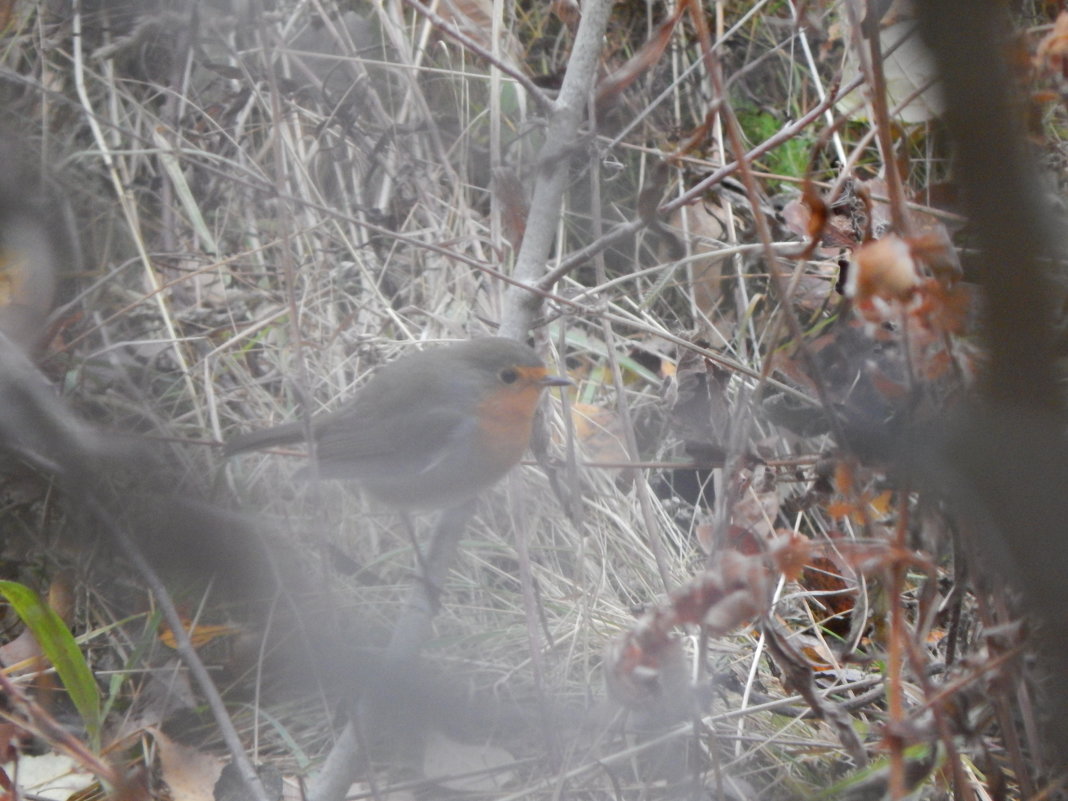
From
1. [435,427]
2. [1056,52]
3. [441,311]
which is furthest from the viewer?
[441,311]

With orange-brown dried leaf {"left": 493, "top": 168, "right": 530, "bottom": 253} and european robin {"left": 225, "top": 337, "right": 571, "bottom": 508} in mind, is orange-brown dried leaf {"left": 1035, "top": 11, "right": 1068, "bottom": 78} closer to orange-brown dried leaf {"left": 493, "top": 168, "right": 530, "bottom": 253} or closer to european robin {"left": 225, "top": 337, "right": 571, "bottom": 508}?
orange-brown dried leaf {"left": 493, "top": 168, "right": 530, "bottom": 253}

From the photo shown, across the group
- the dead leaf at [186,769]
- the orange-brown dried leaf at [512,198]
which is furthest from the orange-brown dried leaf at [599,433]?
the dead leaf at [186,769]

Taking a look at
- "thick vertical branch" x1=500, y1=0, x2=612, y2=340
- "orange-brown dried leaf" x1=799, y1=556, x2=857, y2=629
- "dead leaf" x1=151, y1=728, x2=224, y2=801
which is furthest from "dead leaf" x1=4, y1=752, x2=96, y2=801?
"orange-brown dried leaf" x1=799, y1=556, x2=857, y2=629

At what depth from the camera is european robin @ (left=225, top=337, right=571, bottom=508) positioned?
3.25 m

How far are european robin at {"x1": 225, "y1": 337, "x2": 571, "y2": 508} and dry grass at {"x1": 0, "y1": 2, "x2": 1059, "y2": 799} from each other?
17cm

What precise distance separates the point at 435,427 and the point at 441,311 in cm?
103

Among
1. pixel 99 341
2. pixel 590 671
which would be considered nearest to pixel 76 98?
pixel 99 341

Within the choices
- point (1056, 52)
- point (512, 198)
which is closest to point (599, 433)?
point (512, 198)

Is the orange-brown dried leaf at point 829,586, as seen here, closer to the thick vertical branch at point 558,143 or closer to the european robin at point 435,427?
the european robin at point 435,427

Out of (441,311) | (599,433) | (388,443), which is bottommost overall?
(599,433)

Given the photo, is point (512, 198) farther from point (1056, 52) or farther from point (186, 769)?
point (186, 769)

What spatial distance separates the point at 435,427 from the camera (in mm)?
3453

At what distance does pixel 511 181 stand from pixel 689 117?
244 centimetres

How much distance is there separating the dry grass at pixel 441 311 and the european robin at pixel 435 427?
0.55 feet
